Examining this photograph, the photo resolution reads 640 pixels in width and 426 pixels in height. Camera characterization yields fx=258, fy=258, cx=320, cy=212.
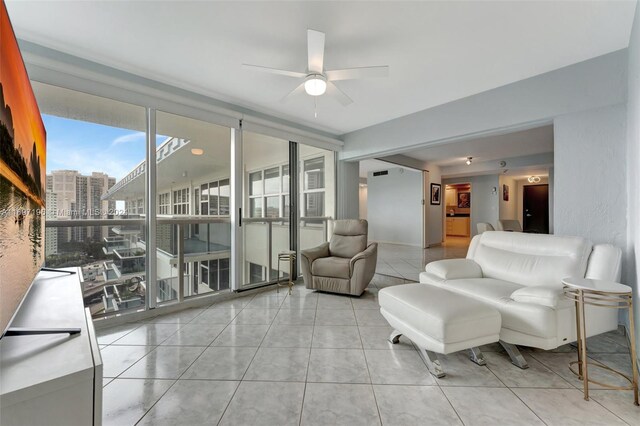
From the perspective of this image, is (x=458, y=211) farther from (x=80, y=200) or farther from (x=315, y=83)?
(x=80, y=200)

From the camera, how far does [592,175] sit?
241cm

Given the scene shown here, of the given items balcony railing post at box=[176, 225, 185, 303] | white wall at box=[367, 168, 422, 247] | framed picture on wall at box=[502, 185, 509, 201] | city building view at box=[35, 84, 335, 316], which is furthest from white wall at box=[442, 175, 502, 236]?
balcony railing post at box=[176, 225, 185, 303]

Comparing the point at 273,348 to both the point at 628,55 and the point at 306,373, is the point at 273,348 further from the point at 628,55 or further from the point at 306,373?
the point at 628,55

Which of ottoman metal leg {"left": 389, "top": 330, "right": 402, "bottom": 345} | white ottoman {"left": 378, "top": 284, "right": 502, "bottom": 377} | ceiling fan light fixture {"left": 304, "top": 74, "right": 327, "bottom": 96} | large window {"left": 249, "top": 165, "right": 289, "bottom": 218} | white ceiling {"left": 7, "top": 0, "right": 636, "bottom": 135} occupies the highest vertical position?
white ceiling {"left": 7, "top": 0, "right": 636, "bottom": 135}

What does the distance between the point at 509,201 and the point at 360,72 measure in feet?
30.4

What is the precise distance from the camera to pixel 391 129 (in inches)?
159

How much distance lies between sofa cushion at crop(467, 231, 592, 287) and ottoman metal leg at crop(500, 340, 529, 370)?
67 centimetres

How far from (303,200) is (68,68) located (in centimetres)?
317

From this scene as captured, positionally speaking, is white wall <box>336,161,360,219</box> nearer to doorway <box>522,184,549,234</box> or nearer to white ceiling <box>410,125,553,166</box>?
white ceiling <box>410,125,553,166</box>

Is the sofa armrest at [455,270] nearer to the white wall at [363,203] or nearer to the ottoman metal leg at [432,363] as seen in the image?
the ottoman metal leg at [432,363]

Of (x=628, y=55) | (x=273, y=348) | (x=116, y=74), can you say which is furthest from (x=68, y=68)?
(x=628, y=55)

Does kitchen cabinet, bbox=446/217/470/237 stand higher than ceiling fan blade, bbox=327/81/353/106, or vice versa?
ceiling fan blade, bbox=327/81/353/106

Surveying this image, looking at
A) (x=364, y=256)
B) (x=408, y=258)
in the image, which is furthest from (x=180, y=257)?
(x=408, y=258)

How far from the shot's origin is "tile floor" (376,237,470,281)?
4.65m
